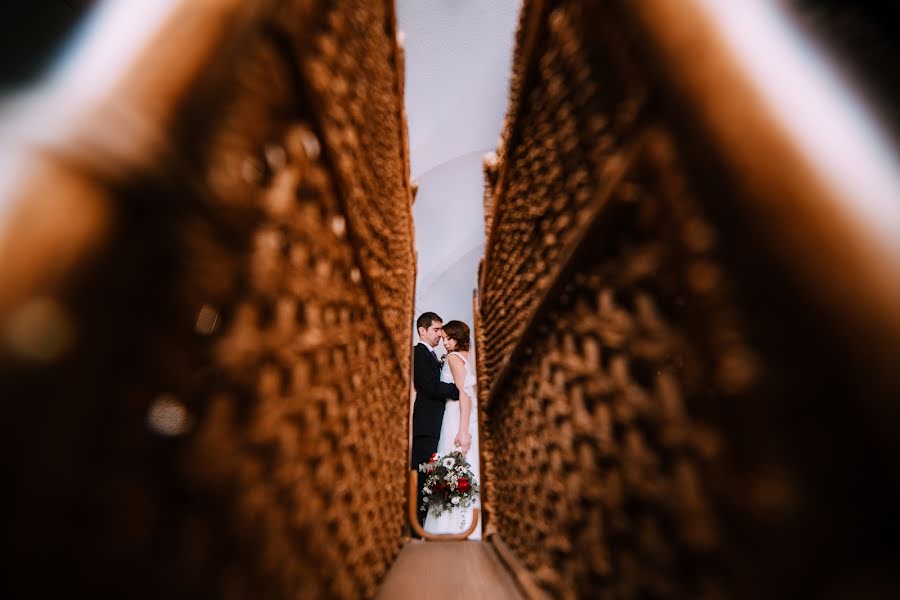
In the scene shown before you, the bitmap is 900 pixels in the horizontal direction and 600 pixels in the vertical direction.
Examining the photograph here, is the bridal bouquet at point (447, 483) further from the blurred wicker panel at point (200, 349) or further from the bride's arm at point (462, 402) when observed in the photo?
the blurred wicker panel at point (200, 349)

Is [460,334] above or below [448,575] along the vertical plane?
above

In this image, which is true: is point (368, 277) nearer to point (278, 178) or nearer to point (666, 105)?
point (278, 178)

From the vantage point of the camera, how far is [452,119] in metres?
4.64

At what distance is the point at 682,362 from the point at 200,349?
1.25 ft

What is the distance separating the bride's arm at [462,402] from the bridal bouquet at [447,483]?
21 cm

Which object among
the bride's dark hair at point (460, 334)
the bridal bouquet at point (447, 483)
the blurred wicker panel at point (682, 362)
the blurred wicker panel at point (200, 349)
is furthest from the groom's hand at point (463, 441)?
the blurred wicker panel at point (200, 349)

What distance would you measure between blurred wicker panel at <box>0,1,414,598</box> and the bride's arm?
7.54 feet

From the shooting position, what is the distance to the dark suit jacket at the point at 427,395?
288 cm

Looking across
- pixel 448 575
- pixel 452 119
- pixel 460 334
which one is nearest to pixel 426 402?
pixel 460 334

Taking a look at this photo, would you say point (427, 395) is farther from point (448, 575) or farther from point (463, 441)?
point (448, 575)

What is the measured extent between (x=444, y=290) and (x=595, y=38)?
6.48 metres

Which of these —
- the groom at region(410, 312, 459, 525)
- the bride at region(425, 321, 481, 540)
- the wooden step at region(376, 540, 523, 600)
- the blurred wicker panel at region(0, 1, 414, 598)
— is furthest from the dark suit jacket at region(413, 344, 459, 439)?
the blurred wicker panel at region(0, 1, 414, 598)

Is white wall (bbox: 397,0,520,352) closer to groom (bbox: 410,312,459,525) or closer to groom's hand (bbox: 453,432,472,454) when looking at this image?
groom (bbox: 410,312,459,525)

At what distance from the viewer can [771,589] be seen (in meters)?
0.23
